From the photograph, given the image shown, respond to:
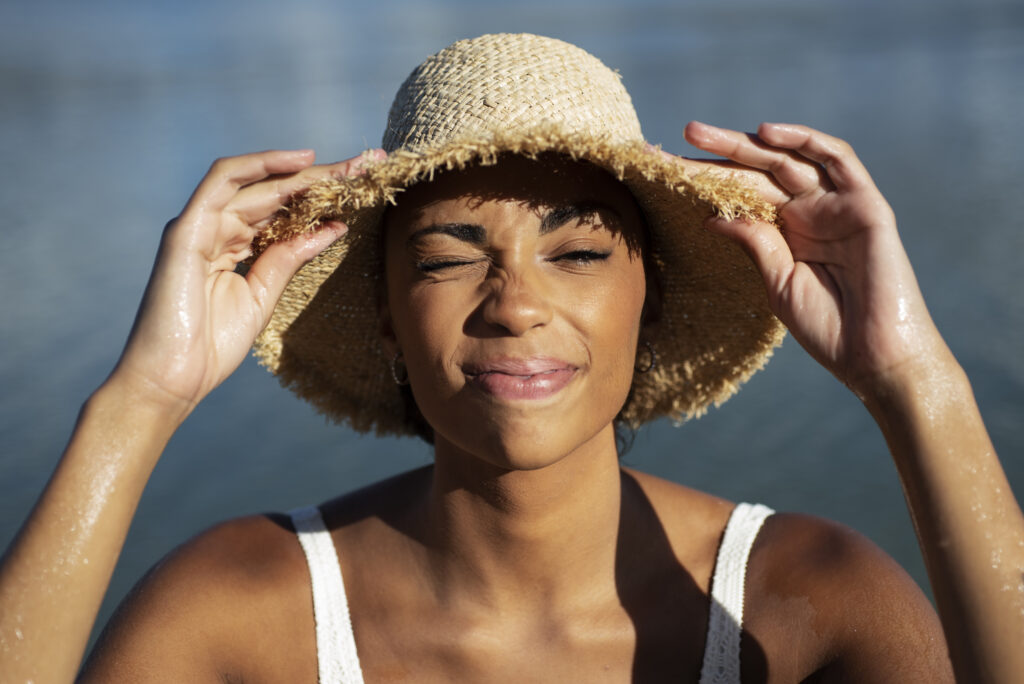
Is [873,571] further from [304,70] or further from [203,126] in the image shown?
[304,70]

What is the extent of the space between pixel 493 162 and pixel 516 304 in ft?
0.92

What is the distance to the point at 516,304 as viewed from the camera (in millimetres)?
2145

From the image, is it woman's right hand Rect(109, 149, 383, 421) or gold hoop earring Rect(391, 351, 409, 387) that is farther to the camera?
gold hoop earring Rect(391, 351, 409, 387)

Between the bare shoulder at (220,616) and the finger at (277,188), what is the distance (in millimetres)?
865

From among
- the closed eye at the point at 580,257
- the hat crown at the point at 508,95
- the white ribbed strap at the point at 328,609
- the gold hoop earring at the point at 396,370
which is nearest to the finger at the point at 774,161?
the hat crown at the point at 508,95

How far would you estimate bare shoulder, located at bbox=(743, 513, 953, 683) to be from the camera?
2.25 metres

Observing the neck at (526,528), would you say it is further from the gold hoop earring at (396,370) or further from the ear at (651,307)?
the ear at (651,307)

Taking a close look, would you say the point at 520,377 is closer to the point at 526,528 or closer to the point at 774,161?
the point at 526,528

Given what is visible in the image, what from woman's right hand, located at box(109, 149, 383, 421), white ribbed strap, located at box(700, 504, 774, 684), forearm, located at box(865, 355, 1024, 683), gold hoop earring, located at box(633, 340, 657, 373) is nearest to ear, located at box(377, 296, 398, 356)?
woman's right hand, located at box(109, 149, 383, 421)

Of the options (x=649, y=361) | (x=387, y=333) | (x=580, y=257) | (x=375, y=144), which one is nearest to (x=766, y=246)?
(x=580, y=257)

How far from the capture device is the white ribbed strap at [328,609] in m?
2.53

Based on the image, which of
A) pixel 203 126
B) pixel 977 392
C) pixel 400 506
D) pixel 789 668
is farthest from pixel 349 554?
pixel 203 126

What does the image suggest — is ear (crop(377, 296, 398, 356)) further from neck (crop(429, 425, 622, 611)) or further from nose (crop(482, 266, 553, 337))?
nose (crop(482, 266, 553, 337))

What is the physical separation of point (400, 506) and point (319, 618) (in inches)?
13.1
